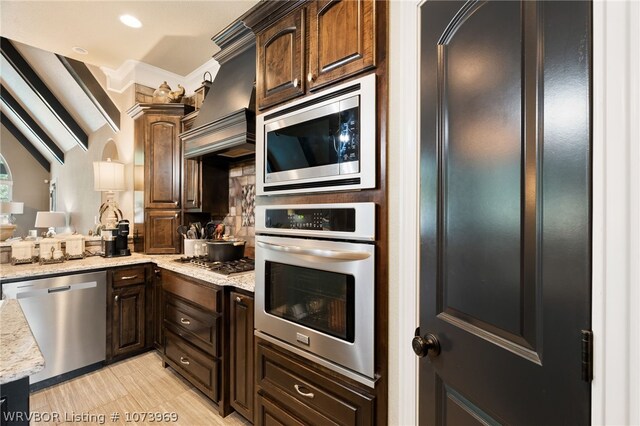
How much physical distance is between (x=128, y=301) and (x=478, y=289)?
298 centimetres

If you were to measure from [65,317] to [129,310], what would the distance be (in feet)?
1.48

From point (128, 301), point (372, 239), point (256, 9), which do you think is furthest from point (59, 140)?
point (372, 239)

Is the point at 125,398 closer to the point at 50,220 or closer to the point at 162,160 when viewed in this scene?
the point at 162,160

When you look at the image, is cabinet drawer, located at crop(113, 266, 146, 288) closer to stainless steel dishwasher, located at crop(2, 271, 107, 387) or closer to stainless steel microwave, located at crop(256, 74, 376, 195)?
stainless steel dishwasher, located at crop(2, 271, 107, 387)

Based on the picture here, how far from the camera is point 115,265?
8.39ft

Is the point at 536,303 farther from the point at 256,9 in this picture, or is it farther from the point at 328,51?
the point at 256,9

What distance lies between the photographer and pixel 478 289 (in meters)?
0.75

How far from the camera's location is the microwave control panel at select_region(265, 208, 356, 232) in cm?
118

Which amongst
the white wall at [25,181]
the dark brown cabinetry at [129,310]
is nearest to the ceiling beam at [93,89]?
the dark brown cabinetry at [129,310]

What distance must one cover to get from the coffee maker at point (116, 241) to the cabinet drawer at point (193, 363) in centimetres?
110

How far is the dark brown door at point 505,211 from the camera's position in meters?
0.56

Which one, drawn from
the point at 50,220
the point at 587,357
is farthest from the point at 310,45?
the point at 50,220

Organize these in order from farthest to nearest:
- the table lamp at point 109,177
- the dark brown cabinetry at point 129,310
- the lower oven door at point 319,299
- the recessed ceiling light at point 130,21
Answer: the table lamp at point 109,177
the dark brown cabinetry at point 129,310
the recessed ceiling light at point 130,21
the lower oven door at point 319,299
